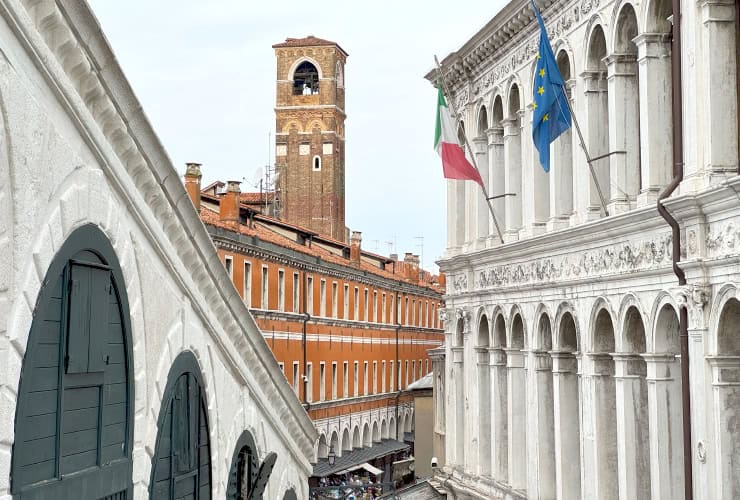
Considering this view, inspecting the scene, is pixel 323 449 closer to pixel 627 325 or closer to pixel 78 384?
pixel 627 325

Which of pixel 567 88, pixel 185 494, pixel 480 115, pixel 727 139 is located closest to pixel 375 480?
pixel 480 115

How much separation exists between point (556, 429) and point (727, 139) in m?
7.90

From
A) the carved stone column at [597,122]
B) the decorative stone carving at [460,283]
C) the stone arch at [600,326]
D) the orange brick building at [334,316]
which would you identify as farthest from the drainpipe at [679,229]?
the orange brick building at [334,316]

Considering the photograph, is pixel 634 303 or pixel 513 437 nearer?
pixel 634 303

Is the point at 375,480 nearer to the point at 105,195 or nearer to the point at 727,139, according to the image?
the point at 727,139

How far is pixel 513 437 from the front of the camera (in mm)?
23938

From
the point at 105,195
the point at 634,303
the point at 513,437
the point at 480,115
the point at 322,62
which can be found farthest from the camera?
the point at 322,62

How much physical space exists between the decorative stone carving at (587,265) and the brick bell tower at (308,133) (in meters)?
59.5

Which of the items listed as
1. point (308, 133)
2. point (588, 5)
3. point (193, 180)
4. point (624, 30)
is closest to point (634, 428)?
point (624, 30)

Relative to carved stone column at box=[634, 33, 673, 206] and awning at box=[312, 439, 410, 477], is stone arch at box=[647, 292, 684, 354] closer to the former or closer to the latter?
carved stone column at box=[634, 33, 673, 206]

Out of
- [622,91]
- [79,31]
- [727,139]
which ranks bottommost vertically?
[79,31]

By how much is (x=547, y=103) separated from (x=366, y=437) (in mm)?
39071

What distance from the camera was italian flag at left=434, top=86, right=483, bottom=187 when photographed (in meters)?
22.8

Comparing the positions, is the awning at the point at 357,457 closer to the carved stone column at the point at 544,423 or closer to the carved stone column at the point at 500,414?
the carved stone column at the point at 500,414
